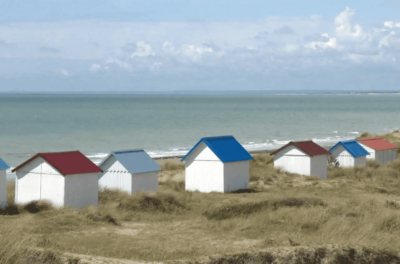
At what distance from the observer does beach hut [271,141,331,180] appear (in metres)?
31.4

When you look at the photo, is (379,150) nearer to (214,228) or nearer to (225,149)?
(225,149)

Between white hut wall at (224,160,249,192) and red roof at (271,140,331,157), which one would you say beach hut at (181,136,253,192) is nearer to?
white hut wall at (224,160,249,192)

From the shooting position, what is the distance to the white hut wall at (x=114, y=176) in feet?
78.0

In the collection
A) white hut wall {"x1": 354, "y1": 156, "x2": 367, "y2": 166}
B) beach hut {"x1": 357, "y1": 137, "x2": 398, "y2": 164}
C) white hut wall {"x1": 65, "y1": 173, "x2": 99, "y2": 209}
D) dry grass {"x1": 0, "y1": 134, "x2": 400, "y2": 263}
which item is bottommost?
dry grass {"x1": 0, "y1": 134, "x2": 400, "y2": 263}

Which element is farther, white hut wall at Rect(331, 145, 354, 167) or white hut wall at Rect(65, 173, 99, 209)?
white hut wall at Rect(331, 145, 354, 167)

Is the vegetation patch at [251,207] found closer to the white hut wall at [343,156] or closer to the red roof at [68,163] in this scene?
the red roof at [68,163]

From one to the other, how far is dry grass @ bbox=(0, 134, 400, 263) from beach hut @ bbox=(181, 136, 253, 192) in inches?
40.4

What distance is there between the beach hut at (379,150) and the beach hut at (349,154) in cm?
124

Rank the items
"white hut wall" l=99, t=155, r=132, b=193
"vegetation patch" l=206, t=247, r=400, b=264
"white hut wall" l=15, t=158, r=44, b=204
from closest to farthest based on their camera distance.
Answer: "vegetation patch" l=206, t=247, r=400, b=264
"white hut wall" l=15, t=158, r=44, b=204
"white hut wall" l=99, t=155, r=132, b=193

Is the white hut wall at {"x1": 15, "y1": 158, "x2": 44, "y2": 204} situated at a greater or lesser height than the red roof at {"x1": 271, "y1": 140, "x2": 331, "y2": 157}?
lesser

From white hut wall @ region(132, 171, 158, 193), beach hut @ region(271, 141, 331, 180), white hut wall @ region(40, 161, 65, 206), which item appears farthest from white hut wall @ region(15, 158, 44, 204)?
beach hut @ region(271, 141, 331, 180)

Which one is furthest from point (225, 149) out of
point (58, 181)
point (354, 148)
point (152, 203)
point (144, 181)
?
point (354, 148)

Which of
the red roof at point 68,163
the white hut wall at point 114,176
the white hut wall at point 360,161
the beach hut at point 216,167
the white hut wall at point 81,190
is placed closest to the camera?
the white hut wall at point 81,190

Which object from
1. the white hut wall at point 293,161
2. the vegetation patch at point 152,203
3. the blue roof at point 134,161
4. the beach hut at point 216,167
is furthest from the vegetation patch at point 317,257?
the white hut wall at point 293,161
